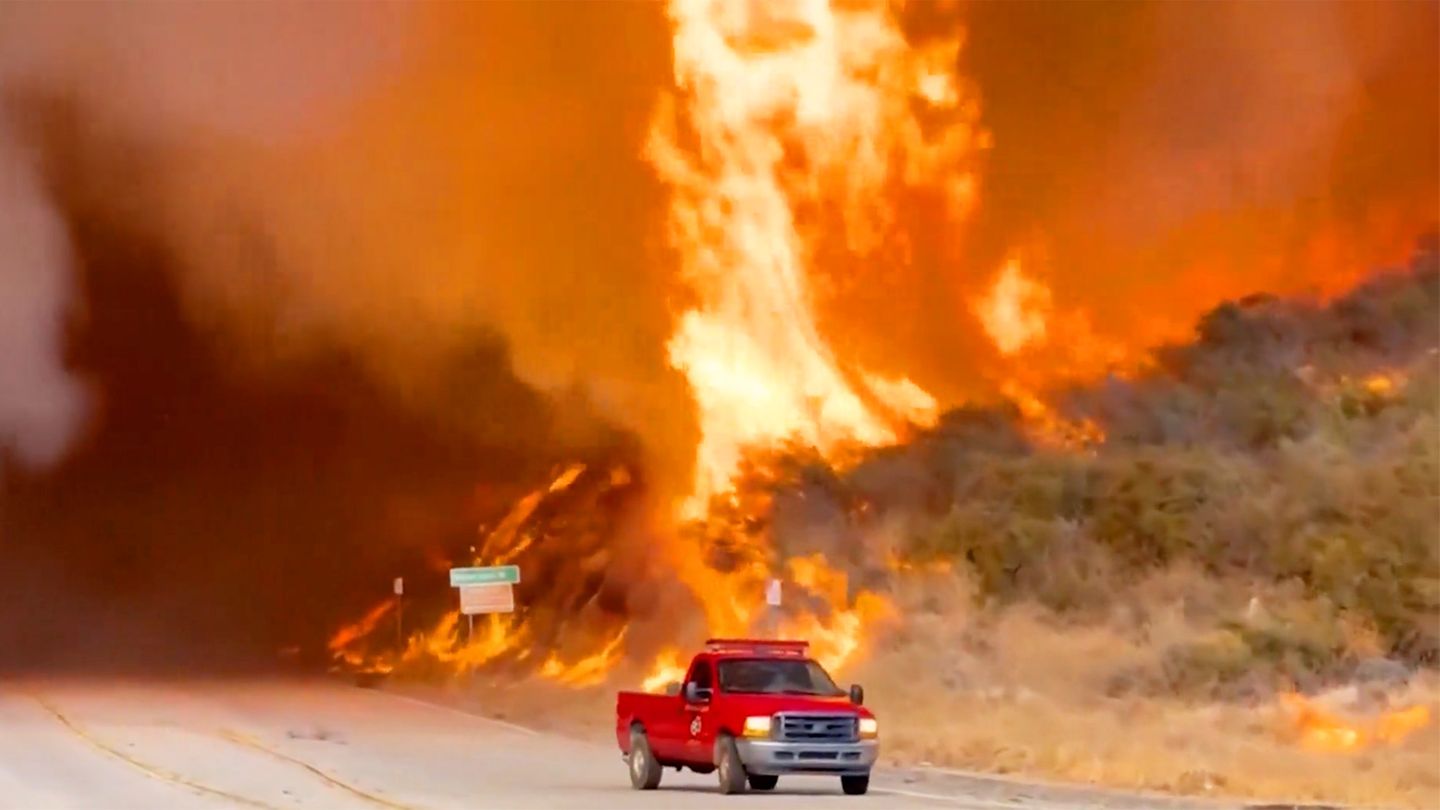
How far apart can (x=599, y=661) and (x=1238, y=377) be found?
55.5ft

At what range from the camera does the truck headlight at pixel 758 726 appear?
69.5 feet

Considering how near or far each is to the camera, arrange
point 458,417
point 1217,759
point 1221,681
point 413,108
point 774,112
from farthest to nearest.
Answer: point 458,417 → point 413,108 → point 774,112 → point 1221,681 → point 1217,759

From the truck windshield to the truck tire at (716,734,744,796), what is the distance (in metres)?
0.77

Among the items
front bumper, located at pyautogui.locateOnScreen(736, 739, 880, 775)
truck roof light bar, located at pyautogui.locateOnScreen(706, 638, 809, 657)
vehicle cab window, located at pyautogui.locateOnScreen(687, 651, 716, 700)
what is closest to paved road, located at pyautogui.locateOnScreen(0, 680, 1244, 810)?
front bumper, located at pyautogui.locateOnScreen(736, 739, 880, 775)

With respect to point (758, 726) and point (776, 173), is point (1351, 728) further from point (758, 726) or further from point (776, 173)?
point (776, 173)

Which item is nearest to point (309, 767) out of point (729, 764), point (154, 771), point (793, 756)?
point (154, 771)

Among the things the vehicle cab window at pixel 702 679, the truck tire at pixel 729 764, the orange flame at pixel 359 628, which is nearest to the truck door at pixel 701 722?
the vehicle cab window at pixel 702 679

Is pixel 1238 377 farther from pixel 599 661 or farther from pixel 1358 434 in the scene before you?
pixel 599 661

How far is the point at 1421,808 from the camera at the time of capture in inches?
767

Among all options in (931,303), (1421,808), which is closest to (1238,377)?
(931,303)

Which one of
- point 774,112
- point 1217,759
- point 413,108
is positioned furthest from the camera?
point 413,108

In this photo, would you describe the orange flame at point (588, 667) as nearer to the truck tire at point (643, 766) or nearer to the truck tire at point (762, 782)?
the truck tire at point (643, 766)

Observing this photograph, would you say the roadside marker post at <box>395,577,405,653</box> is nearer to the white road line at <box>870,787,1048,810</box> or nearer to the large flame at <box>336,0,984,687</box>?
the large flame at <box>336,0,984,687</box>

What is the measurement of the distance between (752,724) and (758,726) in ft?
0.24
